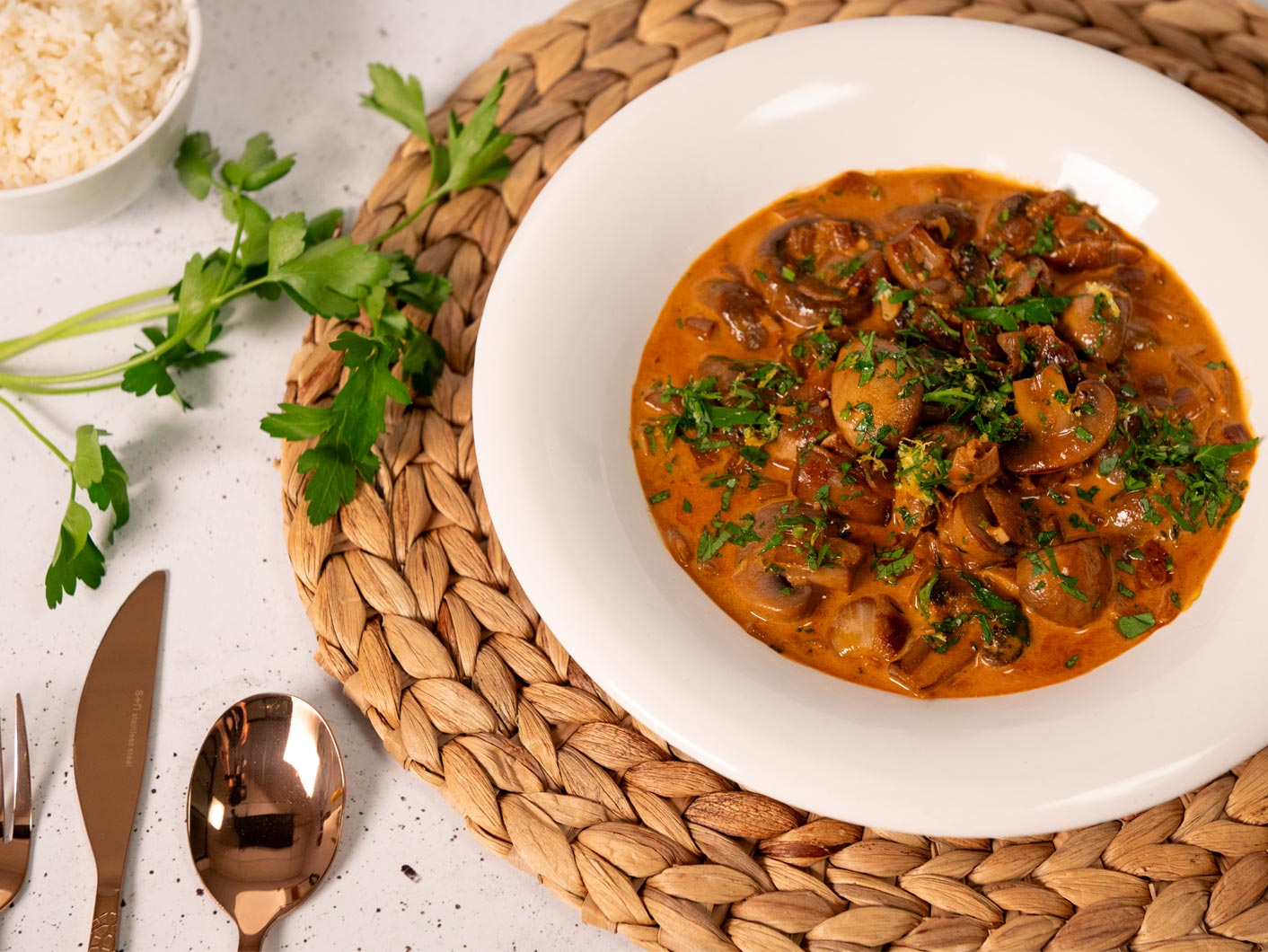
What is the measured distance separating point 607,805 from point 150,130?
2.75 metres

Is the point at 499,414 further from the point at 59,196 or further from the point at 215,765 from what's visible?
the point at 59,196

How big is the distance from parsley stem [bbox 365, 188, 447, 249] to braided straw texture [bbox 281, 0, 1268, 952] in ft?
0.48

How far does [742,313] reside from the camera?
3.59 meters

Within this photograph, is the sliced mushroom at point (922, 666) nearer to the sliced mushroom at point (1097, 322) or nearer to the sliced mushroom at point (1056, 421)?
the sliced mushroom at point (1056, 421)

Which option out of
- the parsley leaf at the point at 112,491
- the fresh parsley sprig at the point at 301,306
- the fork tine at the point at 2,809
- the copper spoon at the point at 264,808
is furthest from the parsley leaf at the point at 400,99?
the fork tine at the point at 2,809

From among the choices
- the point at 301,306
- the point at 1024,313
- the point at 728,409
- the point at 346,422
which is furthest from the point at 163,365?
the point at 1024,313

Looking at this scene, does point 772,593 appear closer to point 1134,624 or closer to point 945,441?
point 945,441

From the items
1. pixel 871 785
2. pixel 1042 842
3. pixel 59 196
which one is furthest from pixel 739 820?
pixel 59 196

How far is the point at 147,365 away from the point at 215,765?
53.2 inches

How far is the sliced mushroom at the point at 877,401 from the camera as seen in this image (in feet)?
10.7

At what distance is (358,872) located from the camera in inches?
136

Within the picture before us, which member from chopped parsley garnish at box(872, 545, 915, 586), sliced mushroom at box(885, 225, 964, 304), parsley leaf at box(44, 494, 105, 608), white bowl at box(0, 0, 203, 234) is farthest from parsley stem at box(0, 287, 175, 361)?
chopped parsley garnish at box(872, 545, 915, 586)

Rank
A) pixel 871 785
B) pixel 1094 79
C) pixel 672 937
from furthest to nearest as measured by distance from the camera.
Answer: pixel 1094 79, pixel 672 937, pixel 871 785

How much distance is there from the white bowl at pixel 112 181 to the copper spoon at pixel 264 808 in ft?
6.10
